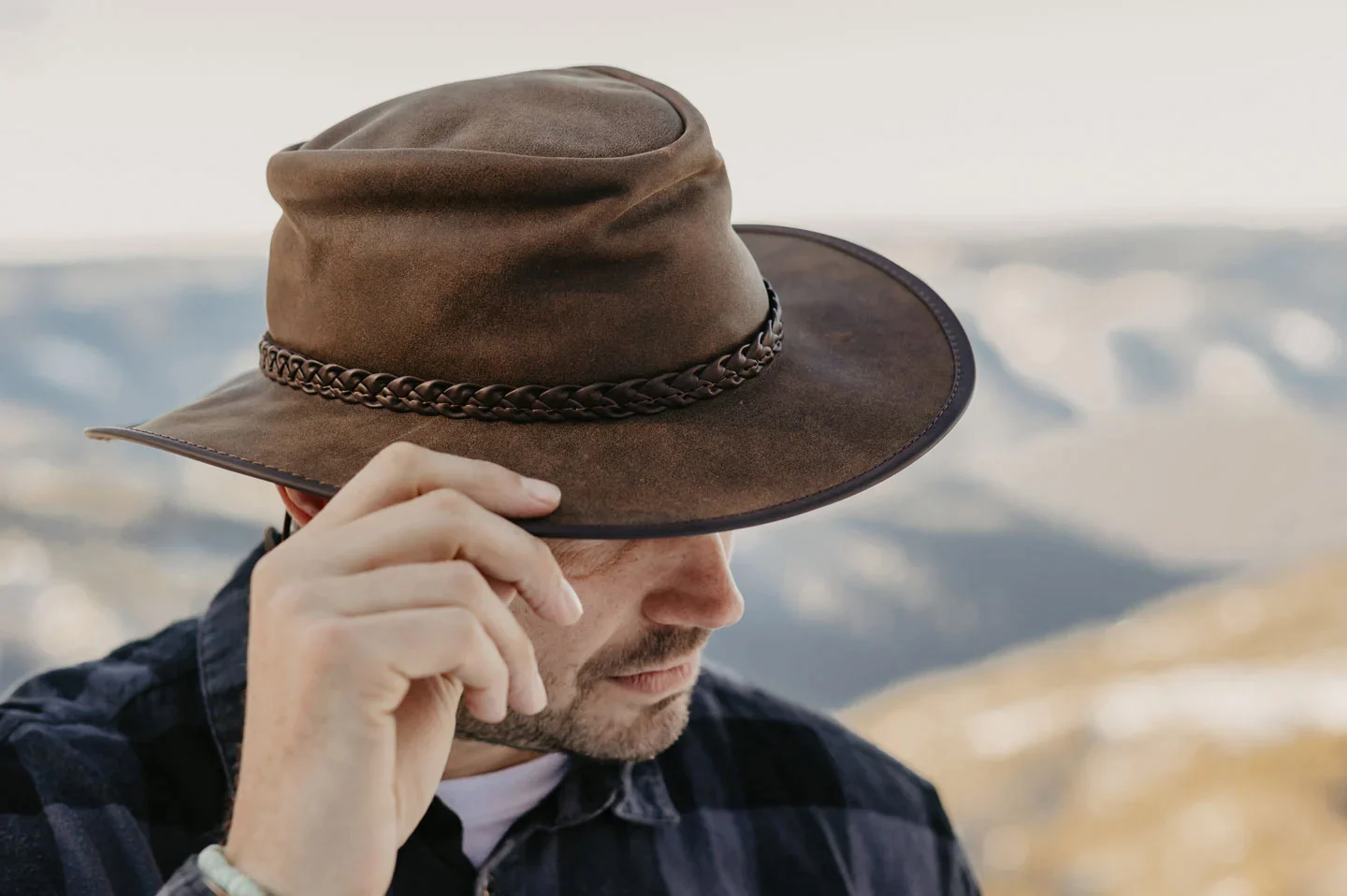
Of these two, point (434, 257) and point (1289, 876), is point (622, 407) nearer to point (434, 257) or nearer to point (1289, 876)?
point (434, 257)

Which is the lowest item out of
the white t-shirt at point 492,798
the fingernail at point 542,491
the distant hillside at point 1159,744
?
the distant hillside at point 1159,744

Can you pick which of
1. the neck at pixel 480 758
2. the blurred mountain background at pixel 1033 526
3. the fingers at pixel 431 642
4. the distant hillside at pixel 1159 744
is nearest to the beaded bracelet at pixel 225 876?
the fingers at pixel 431 642

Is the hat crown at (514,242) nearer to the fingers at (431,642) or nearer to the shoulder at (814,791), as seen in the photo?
the fingers at (431,642)

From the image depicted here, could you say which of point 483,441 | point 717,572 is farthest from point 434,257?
point 717,572

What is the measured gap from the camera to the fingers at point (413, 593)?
0.99 m

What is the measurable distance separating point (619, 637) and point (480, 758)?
319 millimetres

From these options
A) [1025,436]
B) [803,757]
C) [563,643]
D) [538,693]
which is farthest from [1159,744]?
[538,693]

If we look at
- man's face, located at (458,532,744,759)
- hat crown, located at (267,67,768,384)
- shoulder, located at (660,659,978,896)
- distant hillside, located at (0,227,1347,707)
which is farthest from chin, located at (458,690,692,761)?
distant hillside, located at (0,227,1347,707)

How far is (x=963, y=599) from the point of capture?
138 inches

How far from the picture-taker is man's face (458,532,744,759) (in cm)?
130

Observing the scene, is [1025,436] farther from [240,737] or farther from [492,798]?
[240,737]

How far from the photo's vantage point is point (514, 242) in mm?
1058

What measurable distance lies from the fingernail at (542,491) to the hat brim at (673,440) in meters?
0.02

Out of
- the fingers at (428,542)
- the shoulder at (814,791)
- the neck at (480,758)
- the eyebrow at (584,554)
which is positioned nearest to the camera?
the fingers at (428,542)
